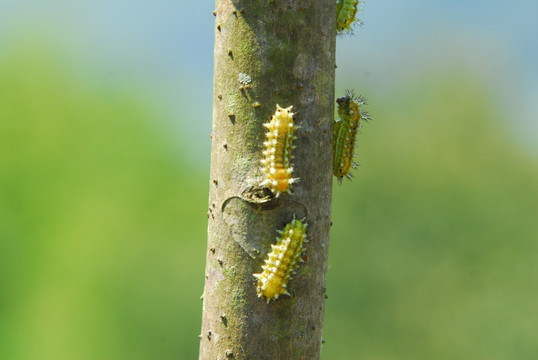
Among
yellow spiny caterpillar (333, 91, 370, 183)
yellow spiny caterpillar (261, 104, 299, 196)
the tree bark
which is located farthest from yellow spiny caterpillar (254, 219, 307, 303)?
yellow spiny caterpillar (333, 91, 370, 183)

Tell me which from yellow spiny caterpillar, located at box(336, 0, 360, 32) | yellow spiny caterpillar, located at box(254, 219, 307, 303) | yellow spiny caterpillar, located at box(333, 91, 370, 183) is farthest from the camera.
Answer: yellow spiny caterpillar, located at box(336, 0, 360, 32)

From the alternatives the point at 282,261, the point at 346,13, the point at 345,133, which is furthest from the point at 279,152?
the point at 346,13

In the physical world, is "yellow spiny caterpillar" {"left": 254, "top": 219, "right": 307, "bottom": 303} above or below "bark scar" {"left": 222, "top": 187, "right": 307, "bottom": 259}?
below

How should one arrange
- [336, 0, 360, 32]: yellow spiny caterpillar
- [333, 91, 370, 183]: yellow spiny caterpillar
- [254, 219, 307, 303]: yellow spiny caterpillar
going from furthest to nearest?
[336, 0, 360, 32]: yellow spiny caterpillar, [333, 91, 370, 183]: yellow spiny caterpillar, [254, 219, 307, 303]: yellow spiny caterpillar

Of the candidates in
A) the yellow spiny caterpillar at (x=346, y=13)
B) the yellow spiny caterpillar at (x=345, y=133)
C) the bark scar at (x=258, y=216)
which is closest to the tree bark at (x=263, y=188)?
the bark scar at (x=258, y=216)

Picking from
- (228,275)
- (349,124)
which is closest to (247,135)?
(228,275)

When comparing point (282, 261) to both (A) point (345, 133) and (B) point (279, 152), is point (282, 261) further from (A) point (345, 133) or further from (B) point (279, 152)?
(A) point (345, 133)

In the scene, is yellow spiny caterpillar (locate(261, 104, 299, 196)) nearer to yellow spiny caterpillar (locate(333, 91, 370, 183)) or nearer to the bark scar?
the bark scar
